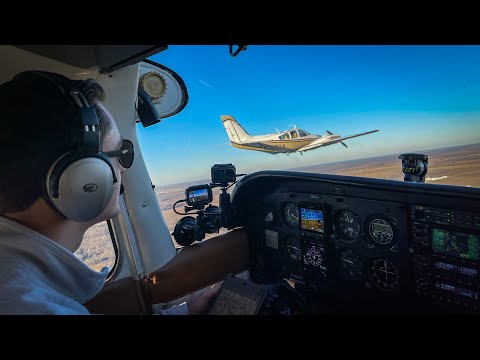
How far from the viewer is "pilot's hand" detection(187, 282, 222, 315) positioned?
1805mm

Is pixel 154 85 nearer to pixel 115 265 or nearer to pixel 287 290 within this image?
pixel 115 265

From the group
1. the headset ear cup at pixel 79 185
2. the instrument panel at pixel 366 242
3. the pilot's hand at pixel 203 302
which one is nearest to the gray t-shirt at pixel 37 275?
the headset ear cup at pixel 79 185

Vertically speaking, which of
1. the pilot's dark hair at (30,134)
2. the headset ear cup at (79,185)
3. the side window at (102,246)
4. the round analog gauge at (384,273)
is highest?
the pilot's dark hair at (30,134)

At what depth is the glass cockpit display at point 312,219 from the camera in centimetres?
211

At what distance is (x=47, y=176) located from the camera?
2.70 feet

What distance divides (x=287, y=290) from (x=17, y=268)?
143 cm

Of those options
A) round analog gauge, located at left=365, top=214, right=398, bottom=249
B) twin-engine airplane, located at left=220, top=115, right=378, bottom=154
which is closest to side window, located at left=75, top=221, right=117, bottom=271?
round analog gauge, located at left=365, top=214, right=398, bottom=249

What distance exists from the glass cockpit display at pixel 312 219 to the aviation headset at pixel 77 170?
60.6 inches

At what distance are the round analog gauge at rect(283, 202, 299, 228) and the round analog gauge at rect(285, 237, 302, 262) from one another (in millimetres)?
121

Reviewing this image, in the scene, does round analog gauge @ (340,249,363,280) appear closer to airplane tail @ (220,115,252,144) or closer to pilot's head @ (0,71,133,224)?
pilot's head @ (0,71,133,224)

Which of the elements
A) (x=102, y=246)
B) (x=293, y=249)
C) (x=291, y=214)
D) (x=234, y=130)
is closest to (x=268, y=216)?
(x=291, y=214)

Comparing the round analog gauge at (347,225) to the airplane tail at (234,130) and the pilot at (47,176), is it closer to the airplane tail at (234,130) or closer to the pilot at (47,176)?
the pilot at (47,176)

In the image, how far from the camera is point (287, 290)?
5.91ft

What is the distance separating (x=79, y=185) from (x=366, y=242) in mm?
1660
